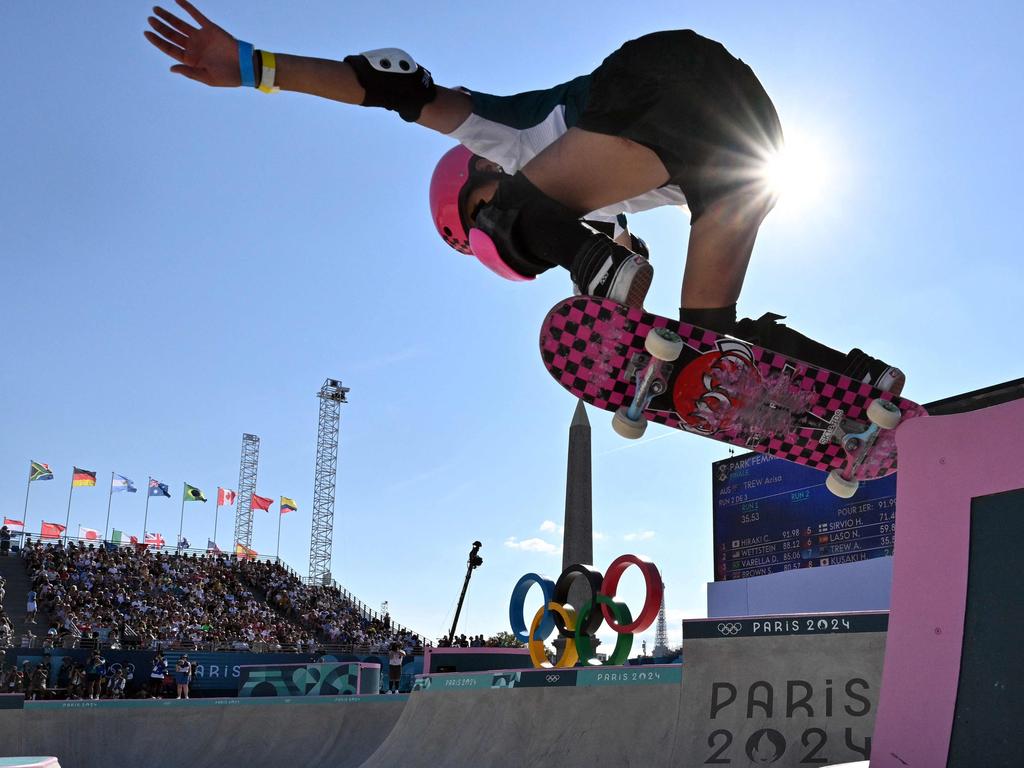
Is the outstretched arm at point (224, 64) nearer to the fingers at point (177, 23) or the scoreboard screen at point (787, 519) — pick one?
the fingers at point (177, 23)

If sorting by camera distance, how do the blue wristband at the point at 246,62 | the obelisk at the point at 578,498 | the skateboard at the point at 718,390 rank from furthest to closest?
the obelisk at the point at 578,498
the skateboard at the point at 718,390
the blue wristband at the point at 246,62

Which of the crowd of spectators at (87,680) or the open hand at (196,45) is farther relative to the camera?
the crowd of spectators at (87,680)

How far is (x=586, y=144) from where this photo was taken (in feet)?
11.4

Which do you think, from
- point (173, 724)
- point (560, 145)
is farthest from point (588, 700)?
point (173, 724)

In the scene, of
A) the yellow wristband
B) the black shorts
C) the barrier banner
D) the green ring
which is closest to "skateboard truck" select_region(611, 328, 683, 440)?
the black shorts

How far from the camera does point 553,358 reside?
4.12 meters

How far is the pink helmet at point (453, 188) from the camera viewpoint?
12.8 ft

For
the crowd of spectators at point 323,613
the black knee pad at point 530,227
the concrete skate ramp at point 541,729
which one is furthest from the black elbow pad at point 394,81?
the crowd of spectators at point 323,613

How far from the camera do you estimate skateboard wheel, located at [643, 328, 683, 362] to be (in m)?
3.71

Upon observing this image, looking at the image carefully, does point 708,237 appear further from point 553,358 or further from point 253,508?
point 253,508

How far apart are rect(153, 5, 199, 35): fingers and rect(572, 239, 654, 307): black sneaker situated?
1606mm

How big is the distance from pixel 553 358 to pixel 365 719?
11.6 metres

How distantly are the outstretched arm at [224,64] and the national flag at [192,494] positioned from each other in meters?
44.4

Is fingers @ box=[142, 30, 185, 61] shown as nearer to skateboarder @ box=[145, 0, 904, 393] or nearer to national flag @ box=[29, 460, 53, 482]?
skateboarder @ box=[145, 0, 904, 393]
